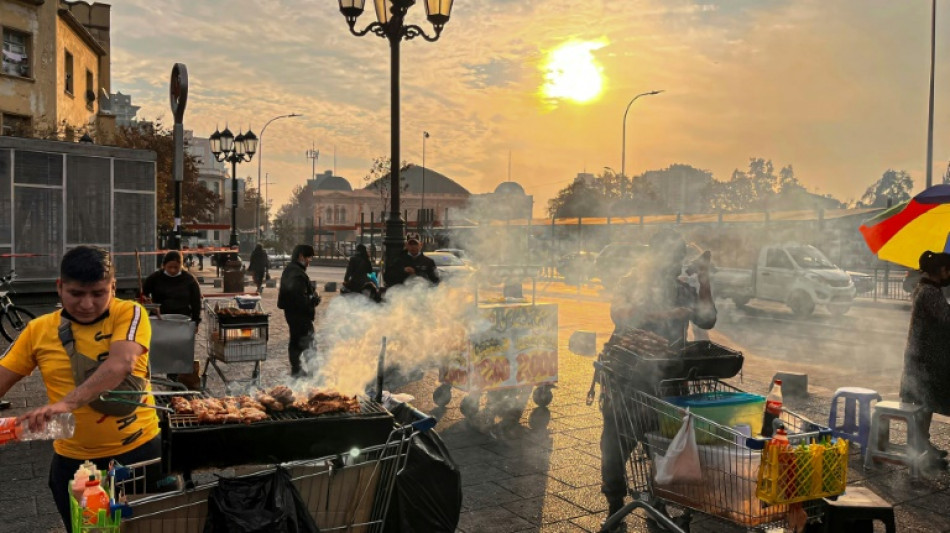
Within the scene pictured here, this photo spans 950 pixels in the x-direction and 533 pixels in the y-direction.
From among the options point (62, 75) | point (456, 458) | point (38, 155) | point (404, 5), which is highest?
point (62, 75)

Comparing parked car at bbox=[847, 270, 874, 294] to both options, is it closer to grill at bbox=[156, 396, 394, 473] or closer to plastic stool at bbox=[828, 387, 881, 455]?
plastic stool at bbox=[828, 387, 881, 455]

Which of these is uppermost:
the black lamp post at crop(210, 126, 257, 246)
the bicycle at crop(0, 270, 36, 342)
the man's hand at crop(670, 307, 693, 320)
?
the black lamp post at crop(210, 126, 257, 246)

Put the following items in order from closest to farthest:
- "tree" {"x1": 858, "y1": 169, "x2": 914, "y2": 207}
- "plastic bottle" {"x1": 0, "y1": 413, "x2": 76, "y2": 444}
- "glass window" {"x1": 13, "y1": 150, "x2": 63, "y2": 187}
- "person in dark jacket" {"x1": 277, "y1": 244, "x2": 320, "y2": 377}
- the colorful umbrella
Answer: "plastic bottle" {"x1": 0, "y1": 413, "x2": 76, "y2": 444} < the colorful umbrella < "person in dark jacket" {"x1": 277, "y1": 244, "x2": 320, "y2": 377} < "glass window" {"x1": 13, "y1": 150, "x2": 63, "y2": 187} < "tree" {"x1": 858, "y1": 169, "x2": 914, "y2": 207}

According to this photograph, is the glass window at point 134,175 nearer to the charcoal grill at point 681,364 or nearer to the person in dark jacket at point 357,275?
the person in dark jacket at point 357,275

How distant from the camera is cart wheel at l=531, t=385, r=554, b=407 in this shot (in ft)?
27.2

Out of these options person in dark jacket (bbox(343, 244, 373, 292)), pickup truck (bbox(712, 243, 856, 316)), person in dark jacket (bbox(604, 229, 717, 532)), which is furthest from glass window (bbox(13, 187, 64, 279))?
pickup truck (bbox(712, 243, 856, 316))

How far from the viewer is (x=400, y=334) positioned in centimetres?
875

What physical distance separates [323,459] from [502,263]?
32.2m

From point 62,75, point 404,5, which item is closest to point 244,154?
point 62,75

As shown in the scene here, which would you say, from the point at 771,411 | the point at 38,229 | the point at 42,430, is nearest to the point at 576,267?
the point at 38,229

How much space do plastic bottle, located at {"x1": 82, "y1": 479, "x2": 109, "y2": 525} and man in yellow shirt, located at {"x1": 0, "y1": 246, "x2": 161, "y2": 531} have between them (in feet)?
1.43

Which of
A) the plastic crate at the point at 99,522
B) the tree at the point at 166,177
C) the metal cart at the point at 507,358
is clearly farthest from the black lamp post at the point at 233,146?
the plastic crate at the point at 99,522

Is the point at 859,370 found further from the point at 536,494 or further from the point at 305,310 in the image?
Result: the point at 305,310

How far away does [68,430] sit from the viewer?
3.03 m
